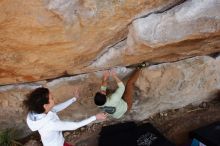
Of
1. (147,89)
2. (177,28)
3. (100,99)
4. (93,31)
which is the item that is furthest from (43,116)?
(147,89)

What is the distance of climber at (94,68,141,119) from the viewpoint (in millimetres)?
5330

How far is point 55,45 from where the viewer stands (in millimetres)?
4848

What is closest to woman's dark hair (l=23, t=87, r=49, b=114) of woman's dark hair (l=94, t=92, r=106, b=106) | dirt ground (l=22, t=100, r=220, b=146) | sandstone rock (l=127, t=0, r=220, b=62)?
woman's dark hair (l=94, t=92, r=106, b=106)

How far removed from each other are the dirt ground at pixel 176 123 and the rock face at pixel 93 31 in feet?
4.60

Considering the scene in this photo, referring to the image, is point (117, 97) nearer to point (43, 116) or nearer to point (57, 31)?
point (43, 116)

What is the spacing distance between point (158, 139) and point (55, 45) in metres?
2.13

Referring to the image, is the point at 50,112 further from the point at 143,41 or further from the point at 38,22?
the point at 143,41

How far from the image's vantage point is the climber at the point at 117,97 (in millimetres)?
5330

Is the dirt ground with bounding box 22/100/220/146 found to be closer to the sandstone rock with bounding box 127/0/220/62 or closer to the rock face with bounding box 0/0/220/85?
the rock face with bounding box 0/0/220/85

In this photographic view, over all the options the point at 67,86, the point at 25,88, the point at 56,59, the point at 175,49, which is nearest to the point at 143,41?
the point at 175,49

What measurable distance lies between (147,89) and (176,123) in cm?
85

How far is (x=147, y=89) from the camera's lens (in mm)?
6223

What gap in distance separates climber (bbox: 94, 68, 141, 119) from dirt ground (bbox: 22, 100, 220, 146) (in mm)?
864

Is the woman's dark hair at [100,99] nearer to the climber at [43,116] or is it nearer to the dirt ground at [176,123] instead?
the climber at [43,116]
